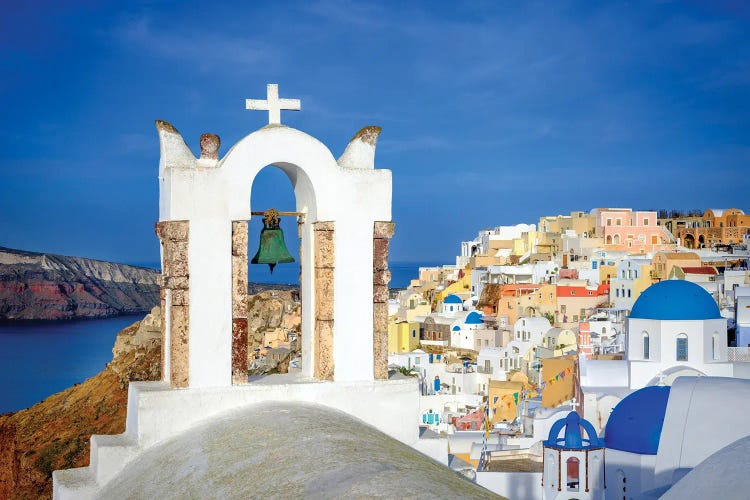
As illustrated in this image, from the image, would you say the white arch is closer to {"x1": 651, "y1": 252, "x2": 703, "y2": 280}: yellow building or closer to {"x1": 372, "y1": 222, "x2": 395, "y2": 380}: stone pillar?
{"x1": 372, "y1": 222, "x2": 395, "y2": 380}: stone pillar

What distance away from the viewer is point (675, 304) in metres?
20.5

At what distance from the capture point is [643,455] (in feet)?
49.0

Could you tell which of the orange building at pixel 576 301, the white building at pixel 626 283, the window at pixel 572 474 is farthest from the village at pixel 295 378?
the orange building at pixel 576 301

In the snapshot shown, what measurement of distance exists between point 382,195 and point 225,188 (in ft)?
3.32

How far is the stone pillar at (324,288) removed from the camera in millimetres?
5855

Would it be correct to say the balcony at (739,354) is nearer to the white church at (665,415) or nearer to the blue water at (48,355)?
the white church at (665,415)

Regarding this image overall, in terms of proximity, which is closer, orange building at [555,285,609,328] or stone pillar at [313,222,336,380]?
stone pillar at [313,222,336,380]

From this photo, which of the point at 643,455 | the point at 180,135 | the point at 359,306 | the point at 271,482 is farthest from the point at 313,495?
the point at 643,455

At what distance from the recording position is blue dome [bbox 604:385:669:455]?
15109mm

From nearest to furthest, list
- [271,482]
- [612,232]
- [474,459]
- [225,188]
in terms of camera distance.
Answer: [271,482]
[225,188]
[474,459]
[612,232]

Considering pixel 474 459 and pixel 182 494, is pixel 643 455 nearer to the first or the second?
pixel 474 459

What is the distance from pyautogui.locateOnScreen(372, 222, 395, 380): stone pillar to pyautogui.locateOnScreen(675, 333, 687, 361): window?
625 inches

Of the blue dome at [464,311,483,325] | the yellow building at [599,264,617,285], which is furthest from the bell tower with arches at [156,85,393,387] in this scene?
the yellow building at [599,264,617,285]

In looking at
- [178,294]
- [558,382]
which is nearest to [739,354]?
[558,382]
